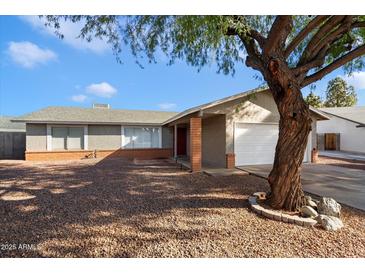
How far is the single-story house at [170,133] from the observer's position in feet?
32.7

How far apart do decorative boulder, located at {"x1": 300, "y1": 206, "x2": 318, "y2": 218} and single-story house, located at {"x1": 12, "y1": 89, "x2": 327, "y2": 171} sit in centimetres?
536

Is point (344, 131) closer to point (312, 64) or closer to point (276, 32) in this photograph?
point (312, 64)

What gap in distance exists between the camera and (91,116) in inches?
598

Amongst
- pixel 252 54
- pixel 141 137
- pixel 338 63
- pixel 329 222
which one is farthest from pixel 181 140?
pixel 329 222

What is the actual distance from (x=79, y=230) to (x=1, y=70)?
725 cm

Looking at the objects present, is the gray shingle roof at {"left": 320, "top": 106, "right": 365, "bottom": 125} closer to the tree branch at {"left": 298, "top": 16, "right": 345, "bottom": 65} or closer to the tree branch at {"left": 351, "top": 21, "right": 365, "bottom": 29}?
the tree branch at {"left": 351, "top": 21, "right": 365, "bottom": 29}

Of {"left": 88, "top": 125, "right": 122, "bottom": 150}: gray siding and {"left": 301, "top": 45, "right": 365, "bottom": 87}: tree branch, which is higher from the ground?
{"left": 301, "top": 45, "right": 365, "bottom": 87}: tree branch

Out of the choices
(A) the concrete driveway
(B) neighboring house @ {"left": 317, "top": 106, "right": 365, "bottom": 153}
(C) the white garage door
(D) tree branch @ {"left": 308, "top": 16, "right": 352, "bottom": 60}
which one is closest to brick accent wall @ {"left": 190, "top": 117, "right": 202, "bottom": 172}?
(C) the white garage door

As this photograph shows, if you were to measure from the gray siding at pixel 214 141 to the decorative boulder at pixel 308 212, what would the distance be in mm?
5933

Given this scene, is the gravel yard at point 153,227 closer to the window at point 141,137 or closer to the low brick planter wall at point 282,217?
the low brick planter wall at point 282,217

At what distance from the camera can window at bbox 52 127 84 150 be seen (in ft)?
45.9

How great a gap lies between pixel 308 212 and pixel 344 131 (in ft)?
69.8
